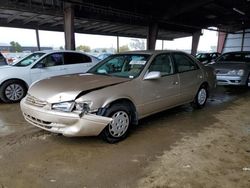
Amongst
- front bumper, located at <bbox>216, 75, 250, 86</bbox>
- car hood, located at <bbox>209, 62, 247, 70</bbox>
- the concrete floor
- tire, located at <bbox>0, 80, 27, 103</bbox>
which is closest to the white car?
tire, located at <bbox>0, 80, 27, 103</bbox>

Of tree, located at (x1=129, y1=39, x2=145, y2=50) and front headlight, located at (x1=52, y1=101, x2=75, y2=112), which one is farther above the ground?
tree, located at (x1=129, y1=39, x2=145, y2=50)

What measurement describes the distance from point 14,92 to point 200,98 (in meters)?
4.90

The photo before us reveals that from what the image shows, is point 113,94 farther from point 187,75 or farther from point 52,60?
point 52,60

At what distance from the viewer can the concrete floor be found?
2449mm

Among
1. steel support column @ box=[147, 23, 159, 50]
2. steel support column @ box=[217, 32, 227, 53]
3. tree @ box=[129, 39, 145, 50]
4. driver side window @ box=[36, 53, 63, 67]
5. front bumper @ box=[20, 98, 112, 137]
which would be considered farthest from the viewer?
tree @ box=[129, 39, 145, 50]

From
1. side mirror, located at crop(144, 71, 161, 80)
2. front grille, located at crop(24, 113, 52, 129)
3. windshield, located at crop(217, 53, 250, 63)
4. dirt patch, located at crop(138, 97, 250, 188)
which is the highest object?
windshield, located at crop(217, 53, 250, 63)

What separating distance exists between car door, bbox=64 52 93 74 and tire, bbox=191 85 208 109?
11.8 ft

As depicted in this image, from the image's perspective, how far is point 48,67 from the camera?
6207 mm

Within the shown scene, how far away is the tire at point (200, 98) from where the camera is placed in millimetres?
5175

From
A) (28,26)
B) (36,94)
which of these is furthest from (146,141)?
(28,26)

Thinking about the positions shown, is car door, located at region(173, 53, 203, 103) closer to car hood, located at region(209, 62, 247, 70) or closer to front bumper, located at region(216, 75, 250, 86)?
front bumper, located at region(216, 75, 250, 86)

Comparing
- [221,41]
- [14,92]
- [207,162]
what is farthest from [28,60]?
[221,41]

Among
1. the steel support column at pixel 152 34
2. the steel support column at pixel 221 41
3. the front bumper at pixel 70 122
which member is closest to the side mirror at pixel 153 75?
the front bumper at pixel 70 122

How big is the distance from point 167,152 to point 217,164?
663 millimetres
